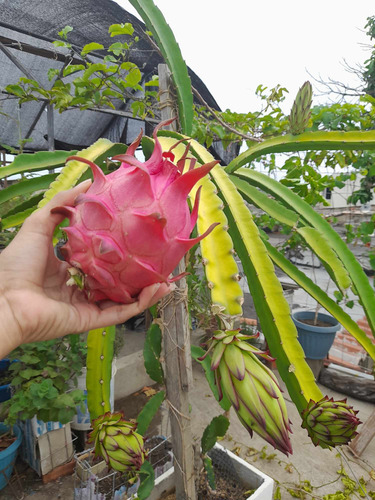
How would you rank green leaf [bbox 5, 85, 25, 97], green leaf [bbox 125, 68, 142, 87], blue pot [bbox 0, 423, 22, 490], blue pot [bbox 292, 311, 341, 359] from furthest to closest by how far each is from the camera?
blue pot [bbox 292, 311, 341, 359]
blue pot [bbox 0, 423, 22, 490]
green leaf [bbox 5, 85, 25, 97]
green leaf [bbox 125, 68, 142, 87]

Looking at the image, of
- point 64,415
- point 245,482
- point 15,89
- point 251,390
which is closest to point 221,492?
point 245,482

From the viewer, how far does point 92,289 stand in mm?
352

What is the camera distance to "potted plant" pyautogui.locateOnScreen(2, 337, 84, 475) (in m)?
1.19

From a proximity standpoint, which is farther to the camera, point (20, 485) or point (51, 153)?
point (20, 485)

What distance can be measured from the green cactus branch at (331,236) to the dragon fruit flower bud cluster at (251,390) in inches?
13.8

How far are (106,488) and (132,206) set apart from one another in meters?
1.19

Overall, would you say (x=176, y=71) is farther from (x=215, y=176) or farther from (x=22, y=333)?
(x=22, y=333)

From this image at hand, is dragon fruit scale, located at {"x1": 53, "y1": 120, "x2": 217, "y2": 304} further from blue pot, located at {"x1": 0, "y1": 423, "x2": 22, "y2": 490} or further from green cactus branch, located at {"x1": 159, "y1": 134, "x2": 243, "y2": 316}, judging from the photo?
blue pot, located at {"x1": 0, "y1": 423, "x2": 22, "y2": 490}

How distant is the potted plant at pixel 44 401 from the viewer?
1.19 meters

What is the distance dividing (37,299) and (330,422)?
408mm

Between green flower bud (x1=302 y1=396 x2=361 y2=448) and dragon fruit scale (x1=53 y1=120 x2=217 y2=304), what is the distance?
24 cm

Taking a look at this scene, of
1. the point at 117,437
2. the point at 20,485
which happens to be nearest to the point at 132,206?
the point at 117,437

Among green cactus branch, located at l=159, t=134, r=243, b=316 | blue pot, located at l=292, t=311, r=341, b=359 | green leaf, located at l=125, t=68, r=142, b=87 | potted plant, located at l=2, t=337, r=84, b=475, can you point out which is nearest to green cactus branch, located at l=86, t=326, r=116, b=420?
green cactus branch, located at l=159, t=134, r=243, b=316

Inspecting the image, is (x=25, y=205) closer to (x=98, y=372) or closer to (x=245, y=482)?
(x=98, y=372)
